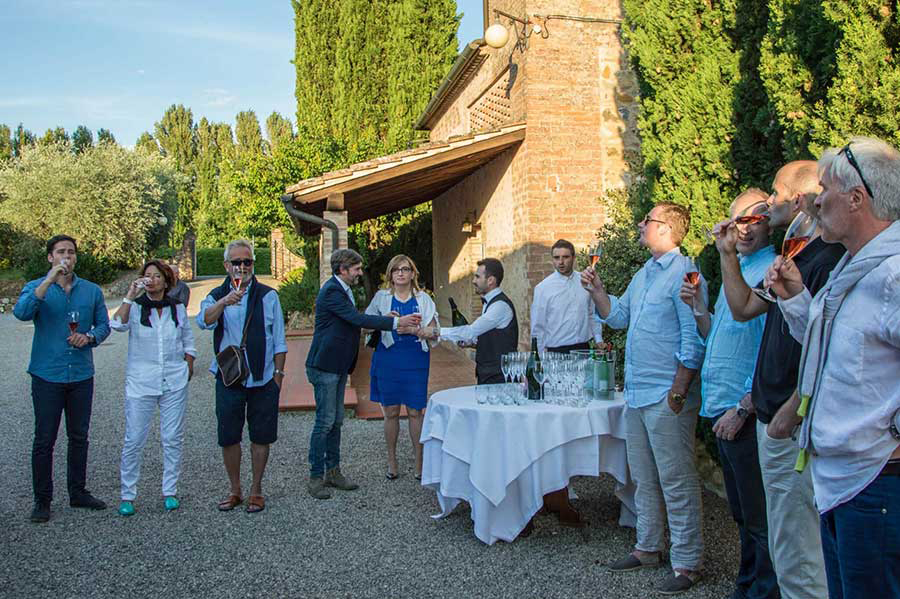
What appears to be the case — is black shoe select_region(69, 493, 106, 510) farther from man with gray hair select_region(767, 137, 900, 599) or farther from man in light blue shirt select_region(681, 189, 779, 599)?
man with gray hair select_region(767, 137, 900, 599)

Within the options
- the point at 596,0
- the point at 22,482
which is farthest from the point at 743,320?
the point at 596,0

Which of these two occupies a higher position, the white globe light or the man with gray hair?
the white globe light

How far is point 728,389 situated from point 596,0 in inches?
287

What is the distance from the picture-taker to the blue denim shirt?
4.72 metres

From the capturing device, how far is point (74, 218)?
2875 centimetres

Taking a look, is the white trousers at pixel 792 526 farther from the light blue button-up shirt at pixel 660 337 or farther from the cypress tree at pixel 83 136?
the cypress tree at pixel 83 136

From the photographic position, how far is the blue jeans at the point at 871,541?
5.74 ft

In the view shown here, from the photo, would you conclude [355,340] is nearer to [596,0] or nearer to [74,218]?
[596,0]

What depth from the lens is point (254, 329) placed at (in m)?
4.95

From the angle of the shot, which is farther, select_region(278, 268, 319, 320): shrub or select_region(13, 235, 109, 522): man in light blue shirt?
select_region(278, 268, 319, 320): shrub

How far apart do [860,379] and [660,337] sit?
1733mm

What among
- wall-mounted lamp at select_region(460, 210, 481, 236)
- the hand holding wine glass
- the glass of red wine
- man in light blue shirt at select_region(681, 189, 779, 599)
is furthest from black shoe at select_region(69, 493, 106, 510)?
wall-mounted lamp at select_region(460, 210, 481, 236)

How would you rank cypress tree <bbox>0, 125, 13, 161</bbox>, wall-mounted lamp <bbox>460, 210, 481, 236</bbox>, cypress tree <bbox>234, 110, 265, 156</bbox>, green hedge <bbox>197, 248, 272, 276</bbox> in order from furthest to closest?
cypress tree <bbox>234, 110, 265, 156</bbox>
cypress tree <bbox>0, 125, 13, 161</bbox>
green hedge <bbox>197, 248, 272, 276</bbox>
wall-mounted lamp <bbox>460, 210, 481, 236</bbox>

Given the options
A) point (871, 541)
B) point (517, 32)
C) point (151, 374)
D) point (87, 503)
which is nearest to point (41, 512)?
point (87, 503)
